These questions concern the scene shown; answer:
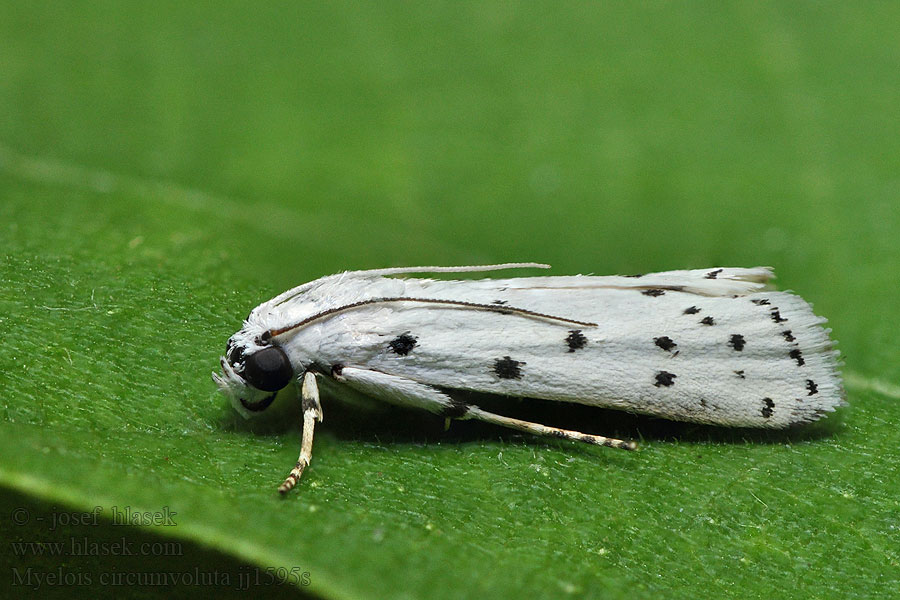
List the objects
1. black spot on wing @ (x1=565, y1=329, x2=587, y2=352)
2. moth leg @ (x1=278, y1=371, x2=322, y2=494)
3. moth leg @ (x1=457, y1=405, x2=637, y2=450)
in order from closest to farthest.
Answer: moth leg @ (x1=278, y1=371, x2=322, y2=494), moth leg @ (x1=457, y1=405, x2=637, y2=450), black spot on wing @ (x1=565, y1=329, x2=587, y2=352)

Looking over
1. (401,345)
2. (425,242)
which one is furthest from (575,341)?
(425,242)

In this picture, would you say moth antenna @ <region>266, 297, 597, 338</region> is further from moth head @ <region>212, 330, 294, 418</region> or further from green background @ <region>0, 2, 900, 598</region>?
green background @ <region>0, 2, 900, 598</region>

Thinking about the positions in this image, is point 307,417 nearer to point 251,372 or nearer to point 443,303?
point 251,372

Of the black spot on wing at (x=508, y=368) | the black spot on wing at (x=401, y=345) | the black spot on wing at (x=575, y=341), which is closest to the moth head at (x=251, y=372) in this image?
the black spot on wing at (x=401, y=345)

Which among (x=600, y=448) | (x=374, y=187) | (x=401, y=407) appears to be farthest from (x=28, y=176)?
(x=600, y=448)

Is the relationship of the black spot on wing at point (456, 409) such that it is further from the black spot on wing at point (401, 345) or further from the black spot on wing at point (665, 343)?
the black spot on wing at point (665, 343)

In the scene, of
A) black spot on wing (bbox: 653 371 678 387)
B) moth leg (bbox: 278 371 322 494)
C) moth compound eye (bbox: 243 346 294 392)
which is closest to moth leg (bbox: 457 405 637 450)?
black spot on wing (bbox: 653 371 678 387)

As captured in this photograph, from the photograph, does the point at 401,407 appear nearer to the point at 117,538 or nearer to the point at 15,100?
the point at 117,538
